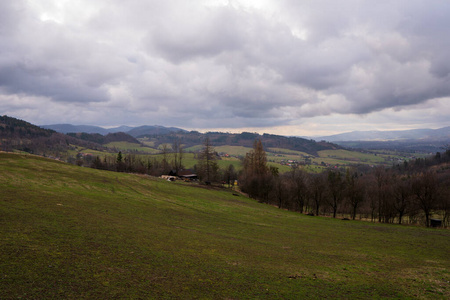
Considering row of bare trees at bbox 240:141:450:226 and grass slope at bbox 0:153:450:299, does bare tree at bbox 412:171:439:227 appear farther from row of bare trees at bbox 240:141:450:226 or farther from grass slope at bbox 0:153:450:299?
grass slope at bbox 0:153:450:299

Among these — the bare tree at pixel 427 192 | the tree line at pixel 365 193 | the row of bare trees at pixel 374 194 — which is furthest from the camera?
the tree line at pixel 365 193

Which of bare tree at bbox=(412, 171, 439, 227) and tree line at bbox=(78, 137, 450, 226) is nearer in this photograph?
bare tree at bbox=(412, 171, 439, 227)

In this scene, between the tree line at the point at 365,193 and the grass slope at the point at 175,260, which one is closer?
the grass slope at the point at 175,260

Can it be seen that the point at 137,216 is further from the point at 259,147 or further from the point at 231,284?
the point at 259,147

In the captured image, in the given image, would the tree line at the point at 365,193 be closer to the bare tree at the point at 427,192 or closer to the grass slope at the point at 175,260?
the bare tree at the point at 427,192

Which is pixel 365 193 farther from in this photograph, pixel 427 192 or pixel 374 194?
pixel 427 192

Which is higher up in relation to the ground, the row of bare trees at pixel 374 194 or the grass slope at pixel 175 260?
the grass slope at pixel 175 260

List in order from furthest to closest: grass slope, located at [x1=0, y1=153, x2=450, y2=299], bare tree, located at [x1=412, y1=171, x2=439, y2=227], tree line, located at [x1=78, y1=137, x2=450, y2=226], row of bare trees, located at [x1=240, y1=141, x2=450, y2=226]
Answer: tree line, located at [x1=78, y1=137, x2=450, y2=226] → row of bare trees, located at [x1=240, y1=141, x2=450, y2=226] → bare tree, located at [x1=412, y1=171, x2=439, y2=227] → grass slope, located at [x1=0, y1=153, x2=450, y2=299]

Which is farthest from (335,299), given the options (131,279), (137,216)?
(137,216)

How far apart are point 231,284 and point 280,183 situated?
56.2 metres

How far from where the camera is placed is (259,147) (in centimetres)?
8606

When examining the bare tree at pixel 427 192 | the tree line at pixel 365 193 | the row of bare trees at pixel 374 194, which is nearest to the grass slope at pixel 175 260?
the bare tree at pixel 427 192

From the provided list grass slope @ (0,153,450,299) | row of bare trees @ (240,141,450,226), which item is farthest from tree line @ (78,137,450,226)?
grass slope @ (0,153,450,299)

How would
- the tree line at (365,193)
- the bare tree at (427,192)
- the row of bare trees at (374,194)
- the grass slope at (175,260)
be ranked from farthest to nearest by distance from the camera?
the tree line at (365,193) → the row of bare trees at (374,194) → the bare tree at (427,192) → the grass slope at (175,260)
